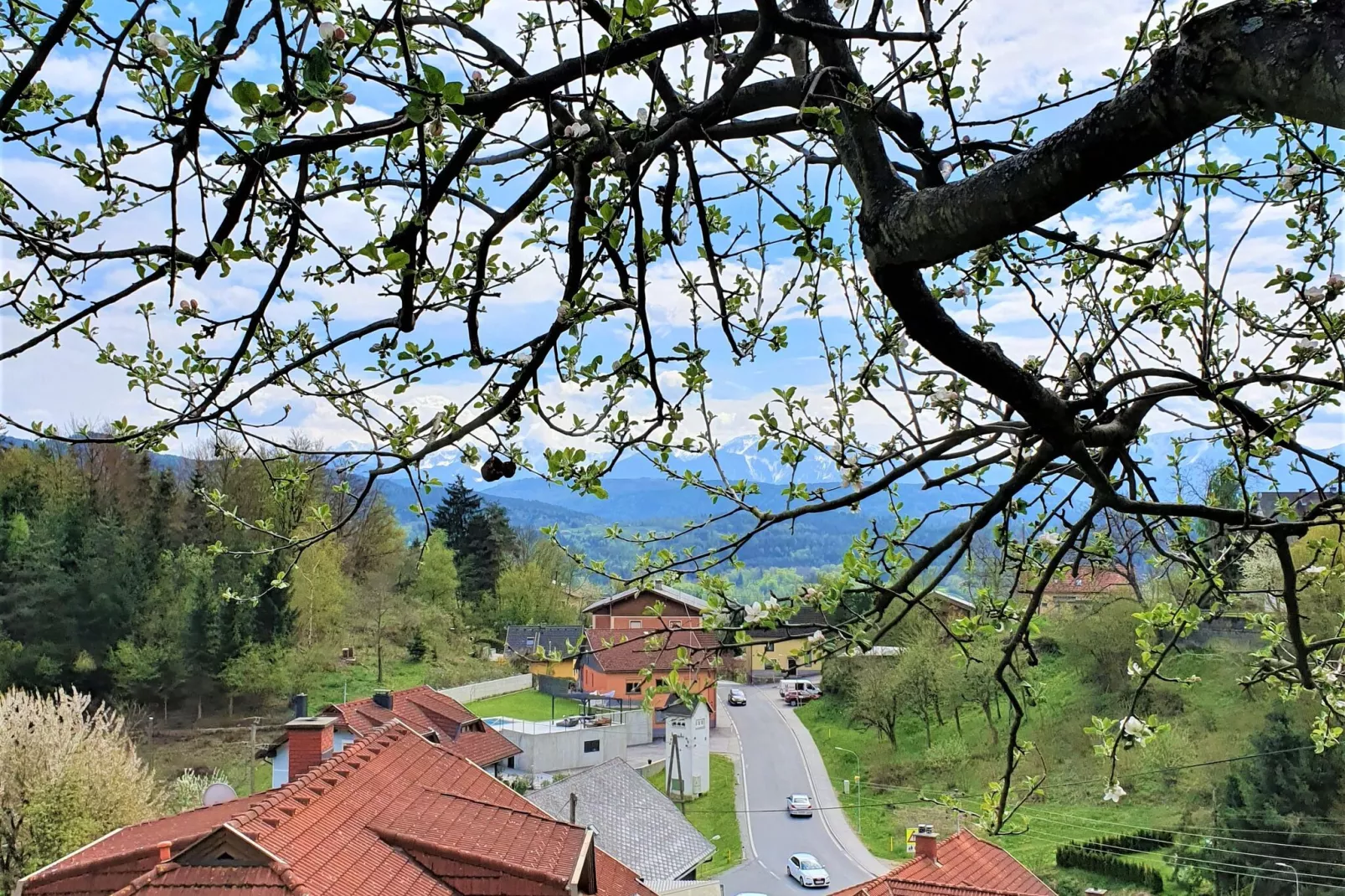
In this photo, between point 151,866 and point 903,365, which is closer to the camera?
point 903,365

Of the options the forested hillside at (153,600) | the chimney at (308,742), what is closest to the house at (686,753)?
the forested hillside at (153,600)

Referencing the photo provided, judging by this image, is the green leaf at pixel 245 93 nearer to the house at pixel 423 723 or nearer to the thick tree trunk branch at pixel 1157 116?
the thick tree trunk branch at pixel 1157 116

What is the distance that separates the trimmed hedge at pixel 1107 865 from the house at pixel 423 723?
11.8 m

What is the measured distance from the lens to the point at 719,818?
2292 cm

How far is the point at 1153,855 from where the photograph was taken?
17.2 meters

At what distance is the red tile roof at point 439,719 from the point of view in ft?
55.0

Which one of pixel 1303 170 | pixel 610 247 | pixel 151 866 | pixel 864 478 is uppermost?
pixel 1303 170

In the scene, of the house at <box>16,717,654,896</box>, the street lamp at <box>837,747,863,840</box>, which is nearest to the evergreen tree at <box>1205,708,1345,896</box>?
the street lamp at <box>837,747,863,840</box>

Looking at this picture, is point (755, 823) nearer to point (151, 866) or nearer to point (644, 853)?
point (644, 853)

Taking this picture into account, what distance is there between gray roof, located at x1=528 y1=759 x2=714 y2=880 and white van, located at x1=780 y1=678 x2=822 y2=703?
21.2 meters

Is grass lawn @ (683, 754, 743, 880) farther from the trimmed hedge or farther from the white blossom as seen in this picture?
the white blossom

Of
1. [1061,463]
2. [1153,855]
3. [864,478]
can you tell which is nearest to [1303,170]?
[1061,463]

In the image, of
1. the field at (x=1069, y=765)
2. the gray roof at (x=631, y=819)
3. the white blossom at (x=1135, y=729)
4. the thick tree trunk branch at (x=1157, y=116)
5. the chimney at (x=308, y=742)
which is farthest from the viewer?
the field at (x=1069, y=765)

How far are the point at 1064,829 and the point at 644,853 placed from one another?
33.3 ft
